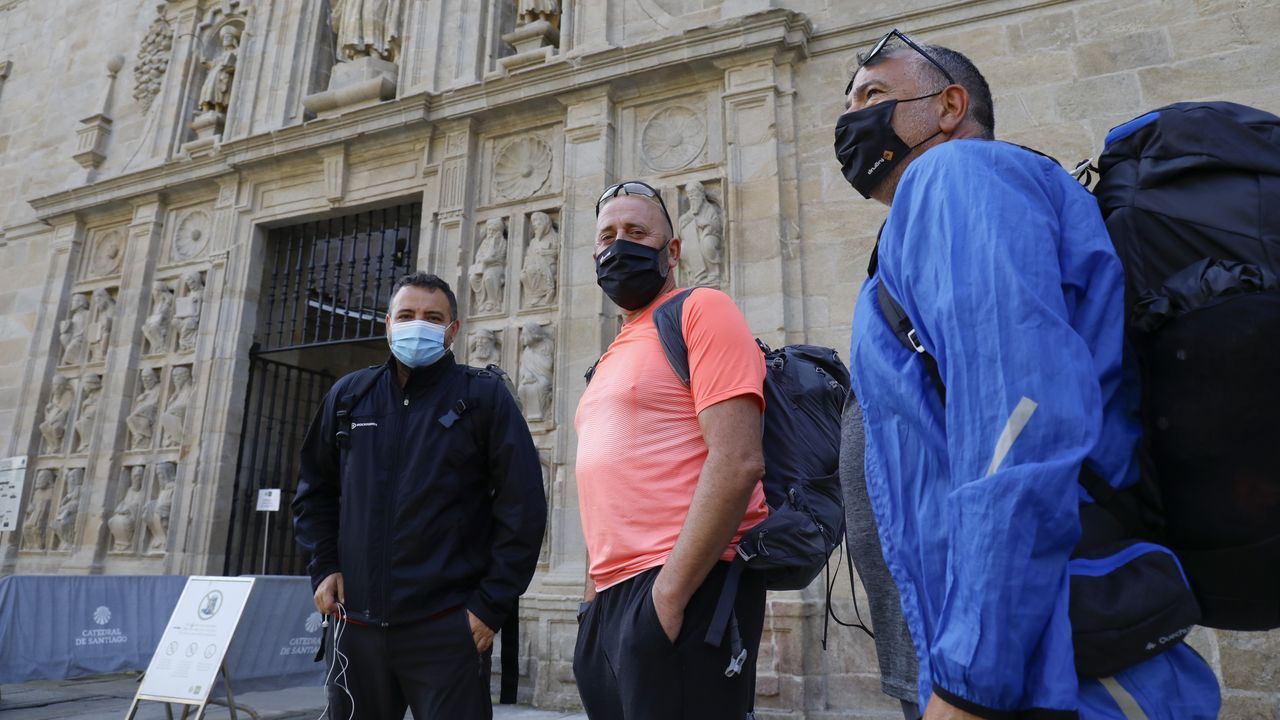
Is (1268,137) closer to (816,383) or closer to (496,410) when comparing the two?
(816,383)

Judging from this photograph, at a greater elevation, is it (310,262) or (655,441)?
(310,262)

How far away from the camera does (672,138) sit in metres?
7.29

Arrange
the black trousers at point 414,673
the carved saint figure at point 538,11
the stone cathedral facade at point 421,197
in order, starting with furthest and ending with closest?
the carved saint figure at point 538,11
the stone cathedral facade at point 421,197
the black trousers at point 414,673

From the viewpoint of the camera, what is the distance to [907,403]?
1.19 m

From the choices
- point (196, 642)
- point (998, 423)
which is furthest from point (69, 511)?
point (998, 423)

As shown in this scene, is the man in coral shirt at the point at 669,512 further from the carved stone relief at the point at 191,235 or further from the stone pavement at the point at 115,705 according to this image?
the carved stone relief at the point at 191,235

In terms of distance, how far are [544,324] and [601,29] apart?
293 centimetres

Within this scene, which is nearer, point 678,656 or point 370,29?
point 678,656

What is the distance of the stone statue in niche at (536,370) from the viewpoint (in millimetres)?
6961

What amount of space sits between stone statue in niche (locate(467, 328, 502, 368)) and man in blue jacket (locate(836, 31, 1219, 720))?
6211 millimetres

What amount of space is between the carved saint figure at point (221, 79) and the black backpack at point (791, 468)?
1013 centimetres

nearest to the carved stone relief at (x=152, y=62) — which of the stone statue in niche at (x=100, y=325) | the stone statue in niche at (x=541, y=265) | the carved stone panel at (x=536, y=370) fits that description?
the stone statue in niche at (x=100, y=325)

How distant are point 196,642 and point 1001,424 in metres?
5.48

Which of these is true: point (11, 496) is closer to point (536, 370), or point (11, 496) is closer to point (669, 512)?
point (536, 370)
